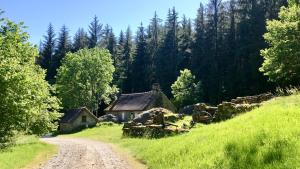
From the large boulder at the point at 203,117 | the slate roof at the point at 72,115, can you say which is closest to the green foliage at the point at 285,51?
the large boulder at the point at 203,117

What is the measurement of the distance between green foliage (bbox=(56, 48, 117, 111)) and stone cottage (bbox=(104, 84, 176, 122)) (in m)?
5.85

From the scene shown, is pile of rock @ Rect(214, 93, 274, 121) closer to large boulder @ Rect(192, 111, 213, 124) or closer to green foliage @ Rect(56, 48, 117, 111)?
large boulder @ Rect(192, 111, 213, 124)

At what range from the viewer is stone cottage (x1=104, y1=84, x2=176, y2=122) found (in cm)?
7100

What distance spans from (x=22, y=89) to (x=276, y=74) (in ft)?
81.9

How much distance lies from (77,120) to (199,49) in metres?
34.0

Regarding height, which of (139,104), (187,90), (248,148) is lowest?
(248,148)

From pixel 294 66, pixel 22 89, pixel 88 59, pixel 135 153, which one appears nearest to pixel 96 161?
pixel 135 153

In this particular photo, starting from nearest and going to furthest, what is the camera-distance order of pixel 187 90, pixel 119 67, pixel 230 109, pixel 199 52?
1. pixel 230 109
2. pixel 187 90
3. pixel 199 52
4. pixel 119 67

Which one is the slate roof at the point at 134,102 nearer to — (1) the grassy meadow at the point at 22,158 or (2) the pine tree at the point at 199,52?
(2) the pine tree at the point at 199,52

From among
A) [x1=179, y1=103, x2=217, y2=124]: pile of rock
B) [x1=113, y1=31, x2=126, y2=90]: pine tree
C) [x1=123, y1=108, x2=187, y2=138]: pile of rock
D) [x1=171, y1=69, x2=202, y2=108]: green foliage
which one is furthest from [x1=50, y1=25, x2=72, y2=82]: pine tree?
[x1=179, y1=103, x2=217, y2=124]: pile of rock

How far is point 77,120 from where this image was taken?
218 feet

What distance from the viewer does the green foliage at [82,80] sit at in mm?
77500

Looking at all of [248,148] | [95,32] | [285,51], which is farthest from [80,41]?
[248,148]

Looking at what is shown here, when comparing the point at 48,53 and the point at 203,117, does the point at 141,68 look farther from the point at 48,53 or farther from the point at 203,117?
the point at 203,117
